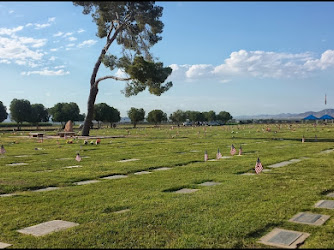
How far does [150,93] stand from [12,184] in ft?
96.7

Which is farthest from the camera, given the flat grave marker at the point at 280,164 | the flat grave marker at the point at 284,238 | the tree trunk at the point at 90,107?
the tree trunk at the point at 90,107

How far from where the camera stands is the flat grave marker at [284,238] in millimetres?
4851

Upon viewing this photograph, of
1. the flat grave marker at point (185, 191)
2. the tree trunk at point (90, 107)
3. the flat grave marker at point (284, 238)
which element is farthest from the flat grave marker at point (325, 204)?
the tree trunk at point (90, 107)

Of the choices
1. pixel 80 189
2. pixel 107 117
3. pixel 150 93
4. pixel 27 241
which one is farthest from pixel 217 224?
pixel 107 117

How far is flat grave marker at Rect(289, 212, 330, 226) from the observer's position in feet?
19.2

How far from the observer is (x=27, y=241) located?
201 inches

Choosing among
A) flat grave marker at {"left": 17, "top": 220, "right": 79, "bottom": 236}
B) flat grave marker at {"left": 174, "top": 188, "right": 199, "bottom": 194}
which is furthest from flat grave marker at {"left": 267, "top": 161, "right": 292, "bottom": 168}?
flat grave marker at {"left": 17, "top": 220, "right": 79, "bottom": 236}

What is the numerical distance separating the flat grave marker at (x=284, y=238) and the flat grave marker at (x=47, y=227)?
125 inches

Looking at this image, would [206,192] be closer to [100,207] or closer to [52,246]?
[100,207]

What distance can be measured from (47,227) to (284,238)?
3.83m

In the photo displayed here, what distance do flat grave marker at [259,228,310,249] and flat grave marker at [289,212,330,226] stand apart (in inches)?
25.1

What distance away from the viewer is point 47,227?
19.0ft

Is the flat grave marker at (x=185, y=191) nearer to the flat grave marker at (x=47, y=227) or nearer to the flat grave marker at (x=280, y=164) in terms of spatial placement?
the flat grave marker at (x=47, y=227)

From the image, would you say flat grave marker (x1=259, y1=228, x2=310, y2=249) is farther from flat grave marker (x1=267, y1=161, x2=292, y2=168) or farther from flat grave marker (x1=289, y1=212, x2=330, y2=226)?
flat grave marker (x1=267, y1=161, x2=292, y2=168)
